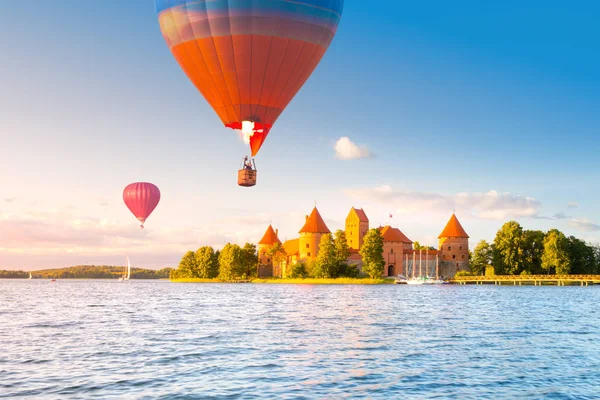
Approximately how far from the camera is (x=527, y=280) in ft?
361

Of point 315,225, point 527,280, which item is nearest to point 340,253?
point 315,225

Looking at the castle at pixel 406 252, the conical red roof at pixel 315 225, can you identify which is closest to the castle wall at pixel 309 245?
the castle at pixel 406 252

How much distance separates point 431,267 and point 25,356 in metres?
118

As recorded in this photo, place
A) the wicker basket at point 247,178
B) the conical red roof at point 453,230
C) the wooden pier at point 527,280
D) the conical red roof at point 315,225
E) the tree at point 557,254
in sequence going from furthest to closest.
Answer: the conical red roof at point 453,230
the conical red roof at point 315,225
the tree at point 557,254
the wooden pier at point 527,280
the wicker basket at point 247,178

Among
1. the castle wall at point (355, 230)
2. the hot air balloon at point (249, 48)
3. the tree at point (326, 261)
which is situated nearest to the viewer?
the hot air balloon at point (249, 48)

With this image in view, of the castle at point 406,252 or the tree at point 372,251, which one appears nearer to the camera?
the tree at point 372,251

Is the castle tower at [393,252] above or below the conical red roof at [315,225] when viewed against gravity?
below

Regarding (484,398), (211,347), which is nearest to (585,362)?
(484,398)

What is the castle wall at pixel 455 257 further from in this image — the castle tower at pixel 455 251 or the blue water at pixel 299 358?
the blue water at pixel 299 358

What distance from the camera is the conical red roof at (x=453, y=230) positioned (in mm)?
136562

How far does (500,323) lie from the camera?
3638cm

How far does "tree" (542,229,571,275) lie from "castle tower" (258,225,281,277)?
57586 mm

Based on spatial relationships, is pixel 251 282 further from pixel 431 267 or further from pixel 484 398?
pixel 484 398

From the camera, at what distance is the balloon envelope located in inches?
1287
